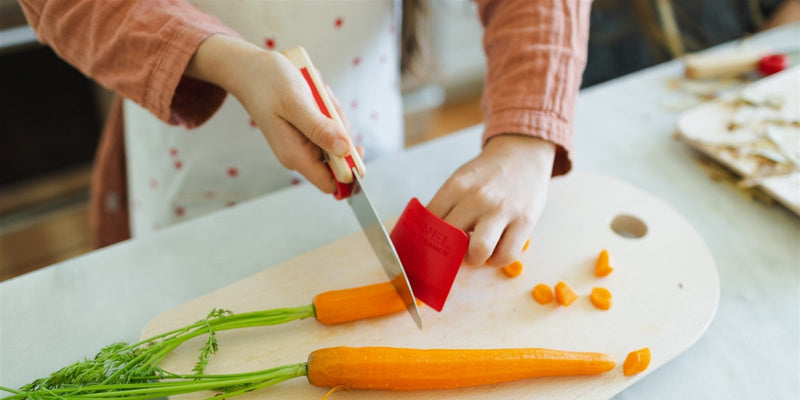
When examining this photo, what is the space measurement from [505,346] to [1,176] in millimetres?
1887

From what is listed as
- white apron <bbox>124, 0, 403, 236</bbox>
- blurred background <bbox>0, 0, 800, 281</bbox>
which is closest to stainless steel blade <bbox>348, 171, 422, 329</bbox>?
white apron <bbox>124, 0, 403, 236</bbox>

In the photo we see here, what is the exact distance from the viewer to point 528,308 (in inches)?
32.2

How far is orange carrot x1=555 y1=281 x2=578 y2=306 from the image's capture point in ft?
2.67

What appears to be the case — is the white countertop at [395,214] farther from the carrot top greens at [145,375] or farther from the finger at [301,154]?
the finger at [301,154]

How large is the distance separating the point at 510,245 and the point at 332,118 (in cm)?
31

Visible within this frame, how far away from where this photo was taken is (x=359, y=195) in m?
0.78

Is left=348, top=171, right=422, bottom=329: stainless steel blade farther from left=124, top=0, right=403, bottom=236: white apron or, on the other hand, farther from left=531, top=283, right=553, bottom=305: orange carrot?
left=124, top=0, right=403, bottom=236: white apron

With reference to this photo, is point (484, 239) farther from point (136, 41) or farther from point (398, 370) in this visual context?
point (136, 41)

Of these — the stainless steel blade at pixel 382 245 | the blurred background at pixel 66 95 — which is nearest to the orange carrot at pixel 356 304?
the stainless steel blade at pixel 382 245

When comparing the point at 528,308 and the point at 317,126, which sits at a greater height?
the point at 317,126

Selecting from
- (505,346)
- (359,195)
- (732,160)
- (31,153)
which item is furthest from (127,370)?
(31,153)

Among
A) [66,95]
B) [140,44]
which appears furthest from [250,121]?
[66,95]

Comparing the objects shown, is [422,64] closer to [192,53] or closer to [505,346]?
[192,53]

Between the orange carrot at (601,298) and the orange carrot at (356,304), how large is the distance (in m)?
0.29
